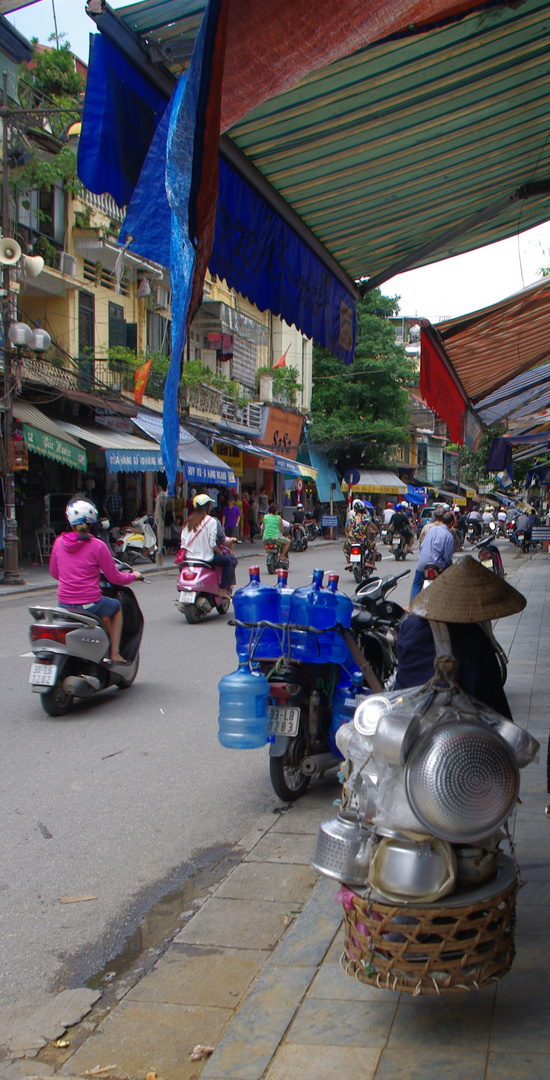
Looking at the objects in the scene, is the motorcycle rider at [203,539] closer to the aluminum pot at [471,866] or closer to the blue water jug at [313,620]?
the blue water jug at [313,620]

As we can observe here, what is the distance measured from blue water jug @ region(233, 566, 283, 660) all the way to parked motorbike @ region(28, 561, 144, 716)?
241 centimetres

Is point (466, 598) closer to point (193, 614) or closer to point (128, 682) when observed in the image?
point (128, 682)

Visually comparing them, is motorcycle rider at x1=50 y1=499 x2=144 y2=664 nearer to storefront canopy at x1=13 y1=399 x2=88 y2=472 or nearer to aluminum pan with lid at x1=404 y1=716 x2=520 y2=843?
aluminum pan with lid at x1=404 y1=716 x2=520 y2=843

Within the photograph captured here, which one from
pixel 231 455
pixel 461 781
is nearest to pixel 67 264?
pixel 231 455

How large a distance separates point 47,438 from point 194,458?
292 inches

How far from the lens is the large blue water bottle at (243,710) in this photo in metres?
4.75

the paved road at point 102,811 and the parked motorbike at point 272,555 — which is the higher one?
the parked motorbike at point 272,555

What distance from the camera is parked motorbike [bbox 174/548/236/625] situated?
39.8 ft

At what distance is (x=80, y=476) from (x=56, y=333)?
375cm

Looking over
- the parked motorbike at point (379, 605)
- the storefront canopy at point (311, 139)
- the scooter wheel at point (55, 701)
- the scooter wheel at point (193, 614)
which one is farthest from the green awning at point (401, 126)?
the scooter wheel at point (193, 614)

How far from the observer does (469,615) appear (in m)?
3.05

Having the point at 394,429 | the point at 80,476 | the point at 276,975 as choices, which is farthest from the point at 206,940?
the point at 394,429

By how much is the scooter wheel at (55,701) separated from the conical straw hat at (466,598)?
15.4 feet

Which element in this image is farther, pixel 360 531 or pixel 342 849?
pixel 360 531
